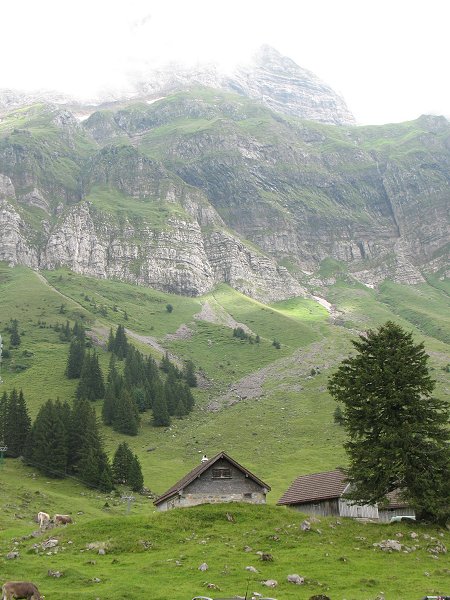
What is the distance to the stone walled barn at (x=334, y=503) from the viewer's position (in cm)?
5369

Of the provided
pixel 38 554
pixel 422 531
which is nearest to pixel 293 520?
pixel 422 531

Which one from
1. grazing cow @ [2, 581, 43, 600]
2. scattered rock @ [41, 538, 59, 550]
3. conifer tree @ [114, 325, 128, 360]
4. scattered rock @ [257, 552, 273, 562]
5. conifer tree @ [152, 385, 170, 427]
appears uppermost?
grazing cow @ [2, 581, 43, 600]

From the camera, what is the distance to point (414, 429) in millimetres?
43938

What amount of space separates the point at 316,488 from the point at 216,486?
10.2 meters

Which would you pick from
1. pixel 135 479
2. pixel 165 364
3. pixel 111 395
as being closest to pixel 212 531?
pixel 135 479

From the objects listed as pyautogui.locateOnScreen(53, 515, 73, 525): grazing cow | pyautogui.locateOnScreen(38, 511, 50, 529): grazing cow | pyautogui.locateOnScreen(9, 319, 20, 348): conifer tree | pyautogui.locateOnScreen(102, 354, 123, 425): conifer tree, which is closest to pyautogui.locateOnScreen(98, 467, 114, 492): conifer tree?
pyautogui.locateOnScreen(38, 511, 50, 529): grazing cow

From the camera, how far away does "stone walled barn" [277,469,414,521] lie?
5369 centimetres

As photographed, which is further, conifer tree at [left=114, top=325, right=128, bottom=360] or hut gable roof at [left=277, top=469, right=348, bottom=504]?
conifer tree at [left=114, top=325, right=128, bottom=360]

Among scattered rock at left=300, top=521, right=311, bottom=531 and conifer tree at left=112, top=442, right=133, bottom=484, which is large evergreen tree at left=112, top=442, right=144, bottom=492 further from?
scattered rock at left=300, top=521, right=311, bottom=531

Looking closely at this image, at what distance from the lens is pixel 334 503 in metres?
54.1

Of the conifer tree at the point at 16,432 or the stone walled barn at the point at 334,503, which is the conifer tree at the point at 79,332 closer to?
the conifer tree at the point at 16,432

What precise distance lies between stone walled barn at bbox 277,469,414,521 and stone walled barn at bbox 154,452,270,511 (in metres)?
4.12

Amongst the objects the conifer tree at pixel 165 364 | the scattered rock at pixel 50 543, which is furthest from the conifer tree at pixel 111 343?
the scattered rock at pixel 50 543

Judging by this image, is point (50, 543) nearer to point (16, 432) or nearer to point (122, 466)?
point (122, 466)
